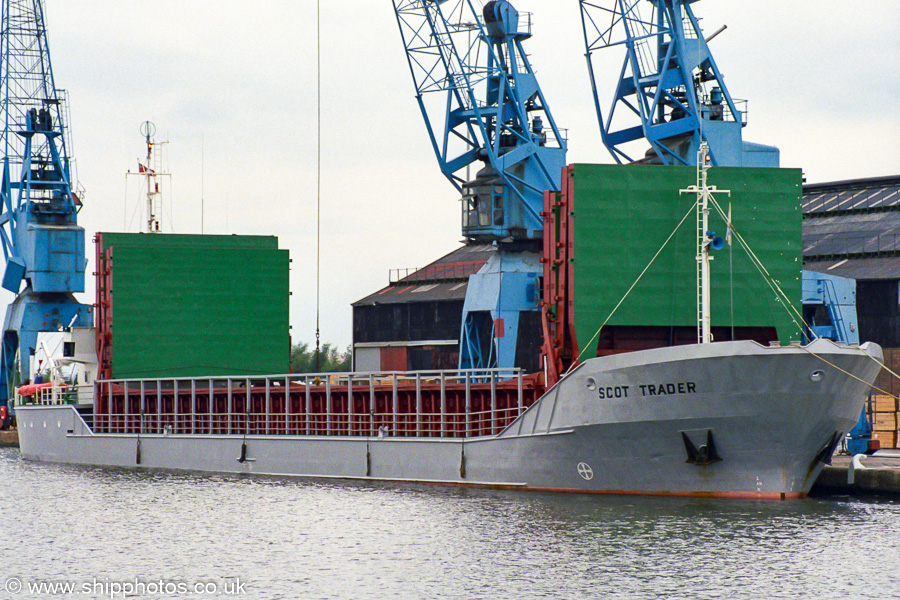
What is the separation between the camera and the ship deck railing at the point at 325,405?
3628 centimetres

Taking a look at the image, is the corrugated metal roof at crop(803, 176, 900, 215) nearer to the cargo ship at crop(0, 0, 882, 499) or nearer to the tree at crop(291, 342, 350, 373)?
the cargo ship at crop(0, 0, 882, 499)

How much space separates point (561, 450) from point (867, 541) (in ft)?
27.7

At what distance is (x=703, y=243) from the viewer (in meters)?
30.4

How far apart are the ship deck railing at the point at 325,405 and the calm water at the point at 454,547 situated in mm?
2933

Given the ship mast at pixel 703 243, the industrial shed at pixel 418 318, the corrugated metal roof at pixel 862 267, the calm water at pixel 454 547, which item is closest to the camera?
the calm water at pixel 454 547

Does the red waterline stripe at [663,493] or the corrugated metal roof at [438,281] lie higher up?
the corrugated metal roof at [438,281]

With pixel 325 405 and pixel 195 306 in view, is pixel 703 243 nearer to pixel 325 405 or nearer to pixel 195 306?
pixel 325 405

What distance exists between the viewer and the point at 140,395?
49.2m

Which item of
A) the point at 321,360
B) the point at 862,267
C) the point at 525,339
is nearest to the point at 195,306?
the point at 525,339

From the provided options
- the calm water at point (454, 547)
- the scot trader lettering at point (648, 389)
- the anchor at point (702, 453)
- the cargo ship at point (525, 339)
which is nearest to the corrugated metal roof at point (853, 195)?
the cargo ship at point (525, 339)

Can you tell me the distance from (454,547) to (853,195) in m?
46.7

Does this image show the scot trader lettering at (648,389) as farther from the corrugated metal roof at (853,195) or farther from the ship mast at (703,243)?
the corrugated metal roof at (853,195)

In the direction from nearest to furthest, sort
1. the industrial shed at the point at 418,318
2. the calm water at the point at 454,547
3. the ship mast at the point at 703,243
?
the calm water at the point at 454,547 < the ship mast at the point at 703,243 < the industrial shed at the point at 418,318

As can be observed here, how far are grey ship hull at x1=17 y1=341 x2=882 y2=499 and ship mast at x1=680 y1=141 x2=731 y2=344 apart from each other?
1.32 m
